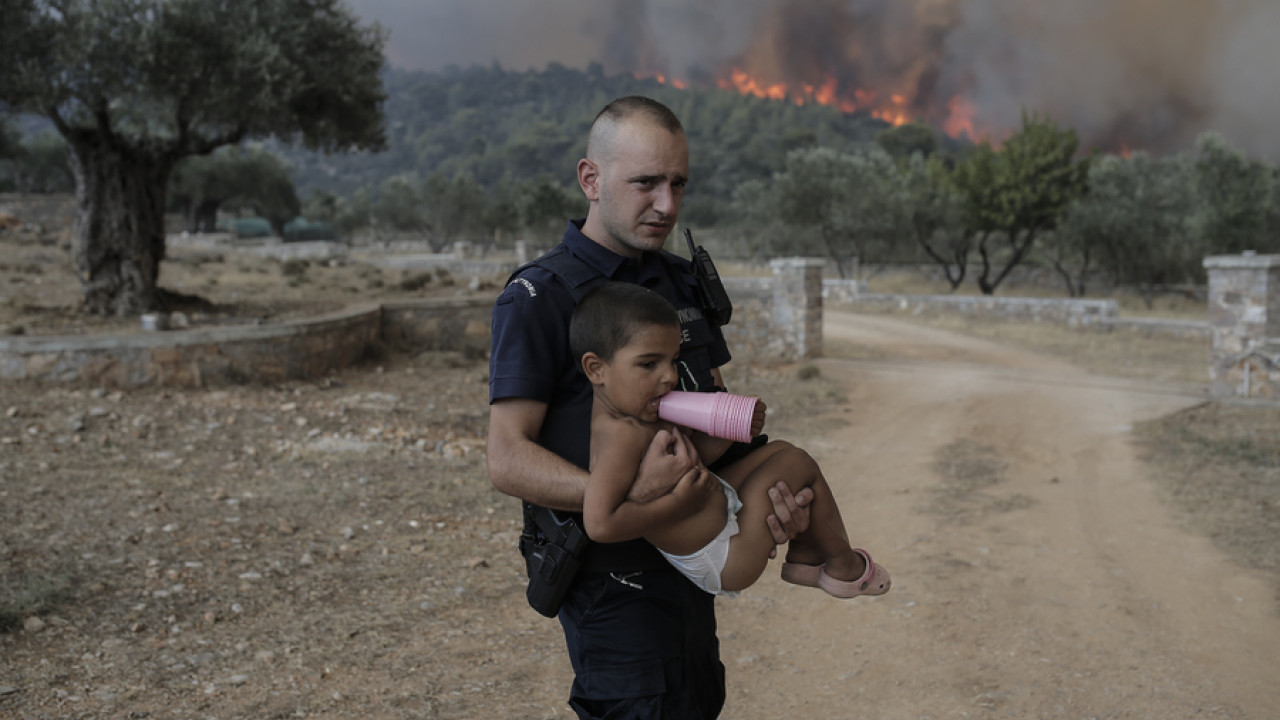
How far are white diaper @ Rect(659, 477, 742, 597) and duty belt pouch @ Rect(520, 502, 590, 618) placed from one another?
205 millimetres

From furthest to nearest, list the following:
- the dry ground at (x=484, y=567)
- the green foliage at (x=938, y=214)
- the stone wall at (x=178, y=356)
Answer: the green foliage at (x=938, y=214), the stone wall at (x=178, y=356), the dry ground at (x=484, y=567)

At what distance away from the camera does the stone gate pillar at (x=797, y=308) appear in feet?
51.3

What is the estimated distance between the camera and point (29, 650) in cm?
432

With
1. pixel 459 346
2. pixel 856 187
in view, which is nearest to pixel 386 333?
pixel 459 346

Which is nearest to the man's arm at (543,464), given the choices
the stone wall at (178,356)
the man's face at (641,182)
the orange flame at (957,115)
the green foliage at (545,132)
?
the man's face at (641,182)

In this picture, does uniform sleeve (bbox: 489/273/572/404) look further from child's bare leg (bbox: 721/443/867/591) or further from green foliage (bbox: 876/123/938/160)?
green foliage (bbox: 876/123/938/160)

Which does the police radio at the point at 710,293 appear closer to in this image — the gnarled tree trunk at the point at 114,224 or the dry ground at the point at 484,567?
the dry ground at the point at 484,567

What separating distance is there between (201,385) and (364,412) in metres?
1.94

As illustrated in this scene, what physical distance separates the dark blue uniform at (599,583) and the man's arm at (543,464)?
47 mm

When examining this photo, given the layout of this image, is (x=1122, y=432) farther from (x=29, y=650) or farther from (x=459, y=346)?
(x=29, y=650)

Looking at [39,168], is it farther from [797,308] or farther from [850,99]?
[850,99]

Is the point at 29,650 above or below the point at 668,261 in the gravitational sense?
below

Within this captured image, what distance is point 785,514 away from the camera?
77.1 inches

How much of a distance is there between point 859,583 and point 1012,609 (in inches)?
140
